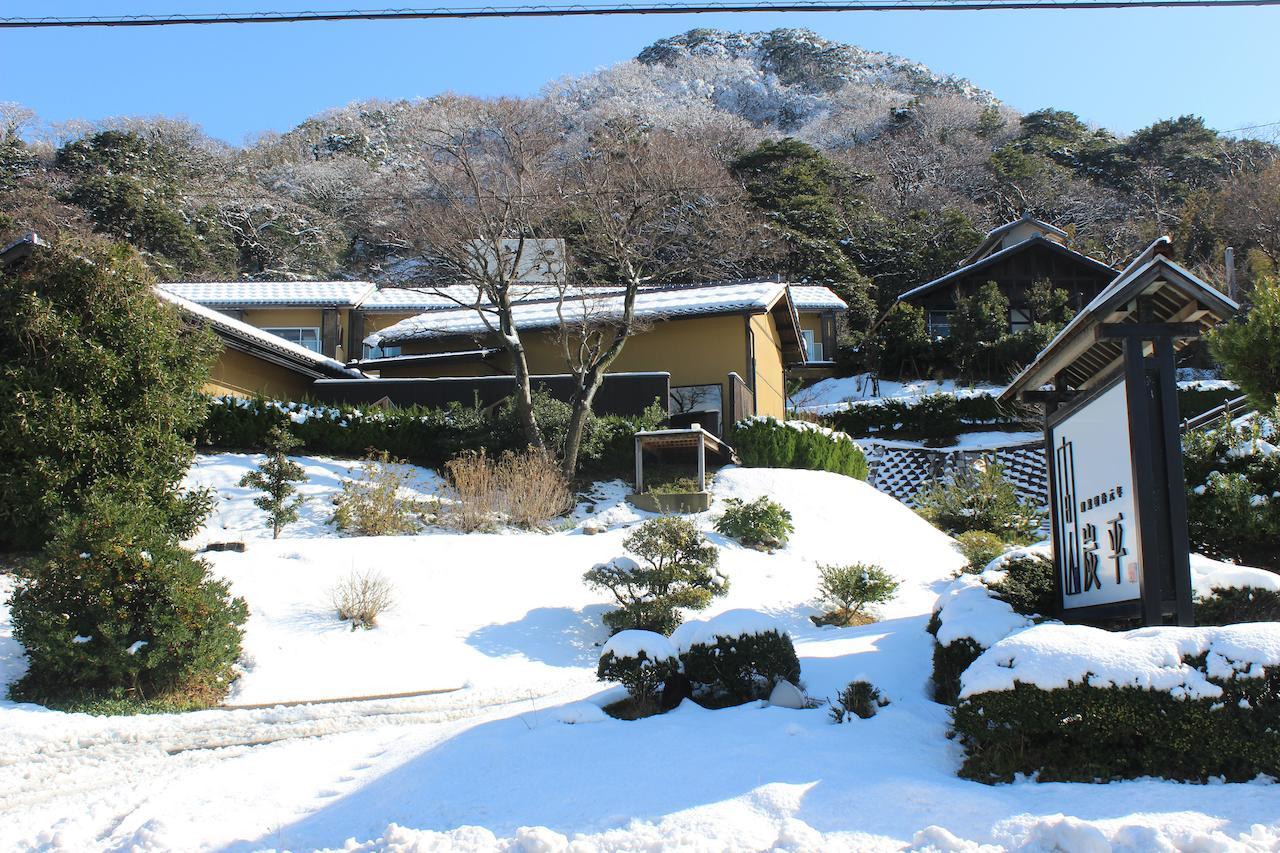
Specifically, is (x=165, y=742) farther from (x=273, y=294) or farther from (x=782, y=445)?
(x=273, y=294)

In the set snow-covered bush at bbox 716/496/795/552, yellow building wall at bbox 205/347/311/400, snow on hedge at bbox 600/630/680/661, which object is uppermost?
yellow building wall at bbox 205/347/311/400

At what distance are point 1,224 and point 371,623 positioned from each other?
1559 centimetres

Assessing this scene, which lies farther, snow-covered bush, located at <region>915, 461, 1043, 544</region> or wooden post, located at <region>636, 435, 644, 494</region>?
wooden post, located at <region>636, 435, 644, 494</region>

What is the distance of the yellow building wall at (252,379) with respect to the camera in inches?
829

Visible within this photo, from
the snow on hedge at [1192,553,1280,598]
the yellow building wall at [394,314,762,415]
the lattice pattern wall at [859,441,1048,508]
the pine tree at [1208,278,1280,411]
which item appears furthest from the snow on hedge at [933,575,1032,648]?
the lattice pattern wall at [859,441,1048,508]

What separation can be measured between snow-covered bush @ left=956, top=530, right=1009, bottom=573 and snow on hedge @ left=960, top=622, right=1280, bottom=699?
6.62 meters

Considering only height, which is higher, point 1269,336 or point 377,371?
point 377,371

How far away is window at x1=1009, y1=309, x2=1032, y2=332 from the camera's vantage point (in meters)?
34.5

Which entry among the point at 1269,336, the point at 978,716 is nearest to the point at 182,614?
the point at 978,716

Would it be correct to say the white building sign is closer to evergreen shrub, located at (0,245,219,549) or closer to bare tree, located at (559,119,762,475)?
evergreen shrub, located at (0,245,219,549)

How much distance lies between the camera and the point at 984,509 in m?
17.2

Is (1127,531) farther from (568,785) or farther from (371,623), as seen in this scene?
(371,623)

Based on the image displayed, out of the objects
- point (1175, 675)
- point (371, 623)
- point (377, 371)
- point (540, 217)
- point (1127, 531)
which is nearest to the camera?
point (1175, 675)

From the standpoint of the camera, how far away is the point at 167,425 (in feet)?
39.4
